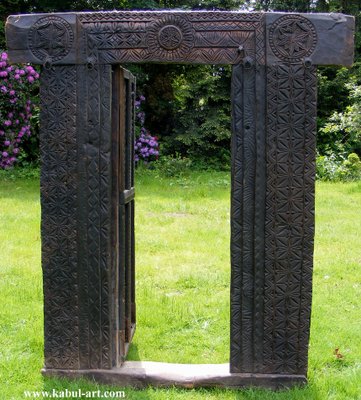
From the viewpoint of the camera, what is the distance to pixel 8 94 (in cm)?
1190

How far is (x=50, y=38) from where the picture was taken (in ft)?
11.0

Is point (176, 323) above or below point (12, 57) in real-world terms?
below

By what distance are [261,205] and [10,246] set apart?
4.18 m

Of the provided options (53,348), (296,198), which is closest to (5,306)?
(53,348)

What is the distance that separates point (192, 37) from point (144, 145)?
10342 mm

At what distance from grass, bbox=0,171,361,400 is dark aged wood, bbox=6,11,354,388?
0.22 m

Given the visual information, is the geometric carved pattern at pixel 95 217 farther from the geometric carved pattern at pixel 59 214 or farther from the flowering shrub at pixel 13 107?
the flowering shrub at pixel 13 107

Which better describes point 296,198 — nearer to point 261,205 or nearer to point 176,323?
point 261,205

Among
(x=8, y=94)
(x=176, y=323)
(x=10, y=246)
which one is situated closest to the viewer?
(x=176, y=323)

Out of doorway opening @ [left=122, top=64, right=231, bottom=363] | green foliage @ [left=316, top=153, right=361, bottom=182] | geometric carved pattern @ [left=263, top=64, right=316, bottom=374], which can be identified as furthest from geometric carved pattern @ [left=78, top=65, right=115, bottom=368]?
green foliage @ [left=316, top=153, right=361, bottom=182]

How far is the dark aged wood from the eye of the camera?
3.27 metres

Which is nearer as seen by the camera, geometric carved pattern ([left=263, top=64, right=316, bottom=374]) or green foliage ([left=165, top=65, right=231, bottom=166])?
geometric carved pattern ([left=263, top=64, right=316, bottom=374])

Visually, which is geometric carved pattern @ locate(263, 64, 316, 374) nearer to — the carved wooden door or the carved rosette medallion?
the carved rosette medallion

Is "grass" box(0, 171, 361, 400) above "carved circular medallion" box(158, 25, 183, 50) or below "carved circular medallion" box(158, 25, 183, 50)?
below
